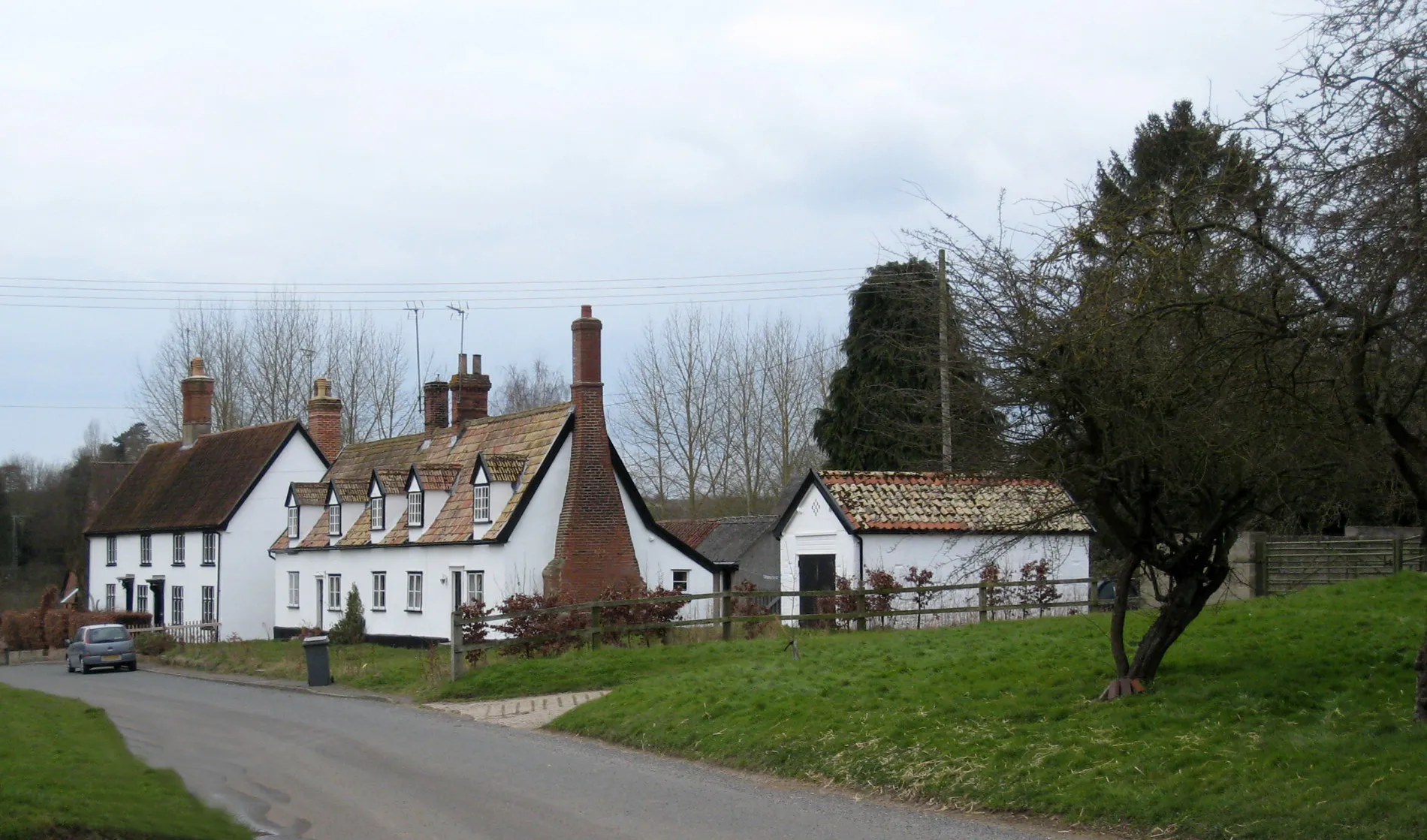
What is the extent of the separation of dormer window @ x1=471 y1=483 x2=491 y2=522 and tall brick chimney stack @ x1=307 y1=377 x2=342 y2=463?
17.0 meters

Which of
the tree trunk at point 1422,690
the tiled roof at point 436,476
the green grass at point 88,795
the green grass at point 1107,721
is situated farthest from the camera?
the tiled roof at point 436,476

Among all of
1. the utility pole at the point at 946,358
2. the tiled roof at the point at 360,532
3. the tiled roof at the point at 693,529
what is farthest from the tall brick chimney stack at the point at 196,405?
the utility pole at the point at 946,358

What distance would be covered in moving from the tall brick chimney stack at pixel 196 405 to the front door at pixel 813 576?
32883mm

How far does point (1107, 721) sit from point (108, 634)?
3334 cm

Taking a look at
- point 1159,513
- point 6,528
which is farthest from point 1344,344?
point 6,528

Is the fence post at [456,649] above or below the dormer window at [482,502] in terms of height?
below

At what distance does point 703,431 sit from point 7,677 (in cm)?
2677

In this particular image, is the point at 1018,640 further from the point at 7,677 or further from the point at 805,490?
the point at 7,677

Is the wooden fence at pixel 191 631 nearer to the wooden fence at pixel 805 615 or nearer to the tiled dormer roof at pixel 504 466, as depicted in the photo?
the tiled dormer roof at pixel 504 466

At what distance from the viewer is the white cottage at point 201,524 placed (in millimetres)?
47594

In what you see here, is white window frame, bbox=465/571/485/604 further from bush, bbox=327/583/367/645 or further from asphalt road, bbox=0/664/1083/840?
asphalt road, bbox=0/664/1083/840

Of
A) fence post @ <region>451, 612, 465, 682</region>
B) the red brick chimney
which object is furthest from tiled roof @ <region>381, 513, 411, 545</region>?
fence post @ <region>451, 612, 465, 682</region>

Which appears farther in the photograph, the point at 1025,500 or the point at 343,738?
the point at 343,738

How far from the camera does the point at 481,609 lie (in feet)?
92.3
